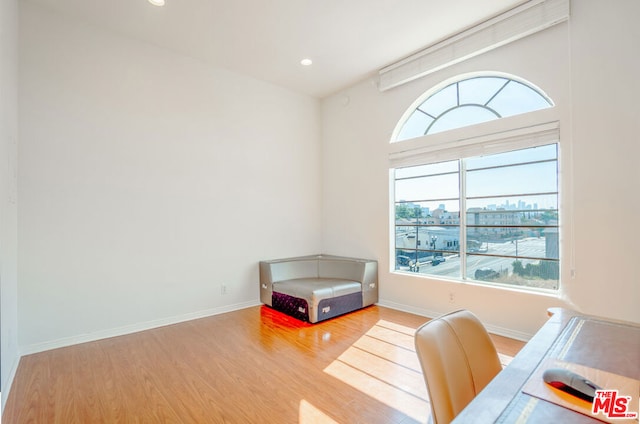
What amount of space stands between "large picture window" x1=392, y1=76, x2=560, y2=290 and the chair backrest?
2435 millimetres

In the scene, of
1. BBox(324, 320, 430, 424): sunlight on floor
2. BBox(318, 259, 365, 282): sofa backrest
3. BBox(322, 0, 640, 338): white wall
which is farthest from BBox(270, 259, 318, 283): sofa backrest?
BBox(322, 0, 640, 338): white wall

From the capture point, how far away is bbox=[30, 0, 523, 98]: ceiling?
2.97 meters

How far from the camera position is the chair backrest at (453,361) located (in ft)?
3.26

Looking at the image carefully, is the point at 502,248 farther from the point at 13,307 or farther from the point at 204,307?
the point at 13,307

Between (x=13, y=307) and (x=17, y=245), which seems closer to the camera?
(x=13, y=307)

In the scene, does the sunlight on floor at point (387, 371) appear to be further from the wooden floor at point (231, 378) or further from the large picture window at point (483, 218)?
the large picture window at point (483, 218)

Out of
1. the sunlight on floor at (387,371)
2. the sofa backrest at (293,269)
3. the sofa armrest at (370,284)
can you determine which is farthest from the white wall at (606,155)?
the sofa backrest at (293,269)

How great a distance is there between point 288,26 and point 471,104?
89.1 inches

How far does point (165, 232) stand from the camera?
→ 3.68 m

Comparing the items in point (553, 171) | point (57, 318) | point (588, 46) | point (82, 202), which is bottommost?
point (57, 318)

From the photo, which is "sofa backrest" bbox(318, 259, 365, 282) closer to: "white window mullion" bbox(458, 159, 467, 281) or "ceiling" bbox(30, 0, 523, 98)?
"white window mullion" bbox(458, 159, 467, 281)

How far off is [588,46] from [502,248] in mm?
2027

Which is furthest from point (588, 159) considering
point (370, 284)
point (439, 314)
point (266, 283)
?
point (266, 283)

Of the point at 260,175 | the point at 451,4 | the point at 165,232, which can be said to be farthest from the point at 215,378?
the point at 451,4
